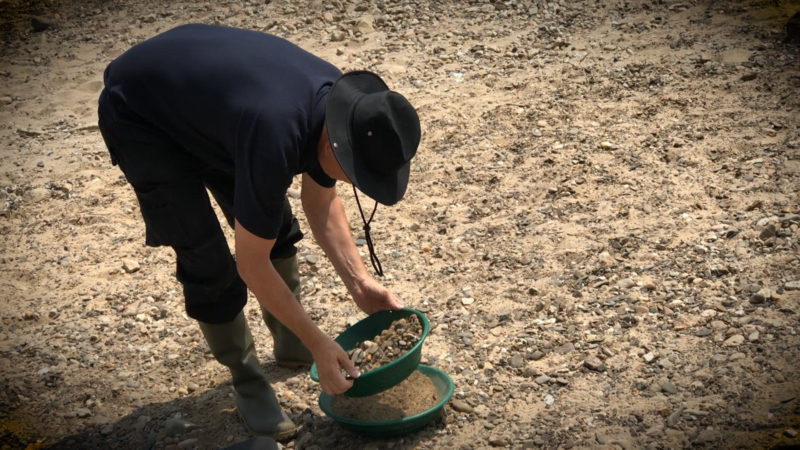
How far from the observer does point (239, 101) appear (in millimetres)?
2418

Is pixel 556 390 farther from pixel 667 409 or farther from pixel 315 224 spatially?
pixel 315 224

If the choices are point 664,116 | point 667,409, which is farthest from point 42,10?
point 667,409

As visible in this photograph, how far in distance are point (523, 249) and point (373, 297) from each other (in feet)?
4.04

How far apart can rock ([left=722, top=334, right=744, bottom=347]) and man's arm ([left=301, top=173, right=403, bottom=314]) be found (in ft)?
4.31

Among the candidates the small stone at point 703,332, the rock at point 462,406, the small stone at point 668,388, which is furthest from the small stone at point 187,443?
the small stone at point 703,332

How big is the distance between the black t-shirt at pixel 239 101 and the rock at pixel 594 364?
4.66 ft

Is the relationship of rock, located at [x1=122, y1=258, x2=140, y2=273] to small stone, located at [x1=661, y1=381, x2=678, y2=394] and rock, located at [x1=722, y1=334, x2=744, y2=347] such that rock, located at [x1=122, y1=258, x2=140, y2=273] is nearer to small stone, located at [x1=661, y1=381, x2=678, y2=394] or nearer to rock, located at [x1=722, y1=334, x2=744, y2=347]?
small stone, located at [x1=661, y1=381, x2=678, y2=394]

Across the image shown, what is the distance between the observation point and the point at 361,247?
4.47m

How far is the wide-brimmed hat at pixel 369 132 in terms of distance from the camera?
2424mm

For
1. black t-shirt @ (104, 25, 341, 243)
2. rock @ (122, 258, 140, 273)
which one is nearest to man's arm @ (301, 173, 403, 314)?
black t-shirt @ (104, 25, 341, 243)

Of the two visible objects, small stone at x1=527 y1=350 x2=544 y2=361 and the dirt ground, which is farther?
small stone at x1=527 y1=350 x2=544 y2=361

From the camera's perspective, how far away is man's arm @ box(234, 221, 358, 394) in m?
2.51

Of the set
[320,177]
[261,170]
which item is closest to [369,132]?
[261,170]

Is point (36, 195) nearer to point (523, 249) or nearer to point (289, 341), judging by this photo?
point (289, 341)
